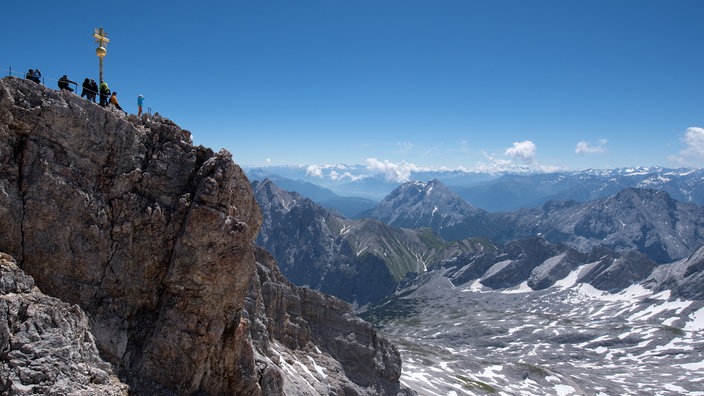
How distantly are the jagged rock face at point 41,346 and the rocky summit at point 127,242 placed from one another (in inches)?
5.0

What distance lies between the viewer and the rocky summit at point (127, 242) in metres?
30.0

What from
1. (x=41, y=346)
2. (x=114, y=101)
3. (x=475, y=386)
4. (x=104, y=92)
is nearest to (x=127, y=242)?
(x=41, y=346)

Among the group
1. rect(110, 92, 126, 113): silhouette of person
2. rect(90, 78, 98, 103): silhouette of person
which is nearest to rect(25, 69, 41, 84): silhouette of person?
rect(90, 78, 98, 103): silhouette of person

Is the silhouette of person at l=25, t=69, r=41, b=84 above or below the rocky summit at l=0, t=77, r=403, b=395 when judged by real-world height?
→ above

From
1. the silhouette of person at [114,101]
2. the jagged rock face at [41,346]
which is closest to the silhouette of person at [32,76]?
the silhouette of person at [114,101]

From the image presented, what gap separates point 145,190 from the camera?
34.6 metres

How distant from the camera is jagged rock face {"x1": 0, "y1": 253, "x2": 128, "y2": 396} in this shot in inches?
901

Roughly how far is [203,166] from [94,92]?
9154 millimetres

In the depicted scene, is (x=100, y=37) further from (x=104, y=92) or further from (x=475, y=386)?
(x=475, y=386)

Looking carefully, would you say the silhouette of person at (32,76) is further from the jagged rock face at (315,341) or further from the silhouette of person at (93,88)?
the jagged rock face at (315,341)

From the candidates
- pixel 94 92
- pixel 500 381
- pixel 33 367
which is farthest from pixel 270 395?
pixel 500 381

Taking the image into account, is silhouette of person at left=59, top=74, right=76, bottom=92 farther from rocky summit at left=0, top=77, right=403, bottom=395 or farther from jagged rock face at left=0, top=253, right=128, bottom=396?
jagged rock face at left=0, top=253, right=128, bottom=396

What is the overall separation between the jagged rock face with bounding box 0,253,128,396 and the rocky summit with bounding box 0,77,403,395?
0.42 feet

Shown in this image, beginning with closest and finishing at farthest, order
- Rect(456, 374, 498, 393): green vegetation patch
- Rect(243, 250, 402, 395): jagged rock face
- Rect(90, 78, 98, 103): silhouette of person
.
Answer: Rect(90, 78, 98, 103): silhouette of person → Rect(243, 250, 402, 395): jagged rock face → Rect(456, 374, 498, 393): green vegetation patch
